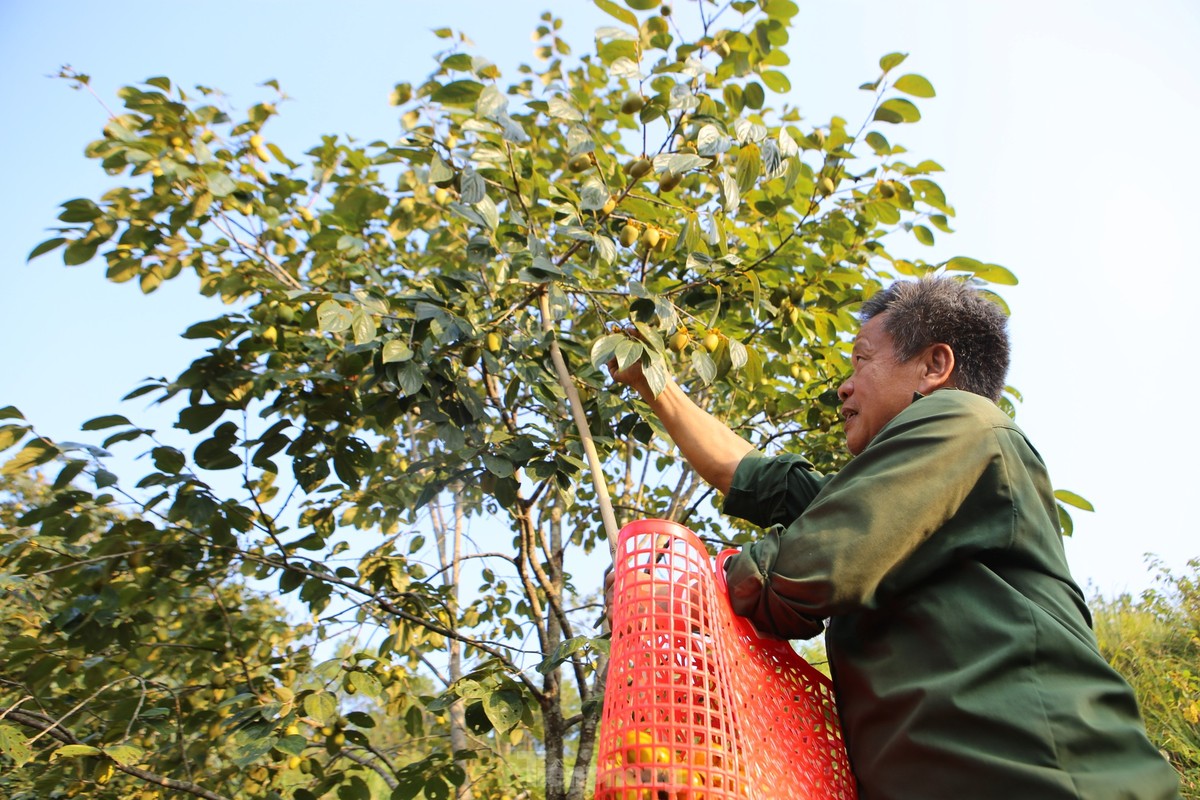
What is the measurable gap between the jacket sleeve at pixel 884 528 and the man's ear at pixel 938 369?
33cm

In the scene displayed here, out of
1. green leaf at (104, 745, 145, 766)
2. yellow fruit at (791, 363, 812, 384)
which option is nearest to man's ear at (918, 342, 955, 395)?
yellow fruit at (791, 363, 812, 384)

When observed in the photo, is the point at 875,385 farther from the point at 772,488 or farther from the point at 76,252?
the point at 76,252

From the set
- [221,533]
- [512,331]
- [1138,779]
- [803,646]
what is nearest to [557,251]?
[512,331]

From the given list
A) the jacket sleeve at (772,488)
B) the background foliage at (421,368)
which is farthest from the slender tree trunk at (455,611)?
the jacket sleeve at (772,488)

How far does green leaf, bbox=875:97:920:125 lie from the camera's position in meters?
2.46

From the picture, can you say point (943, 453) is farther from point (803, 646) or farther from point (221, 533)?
point (803, 646)

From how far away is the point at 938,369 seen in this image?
1.53m

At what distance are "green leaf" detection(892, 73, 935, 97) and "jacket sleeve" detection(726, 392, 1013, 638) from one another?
1503mm

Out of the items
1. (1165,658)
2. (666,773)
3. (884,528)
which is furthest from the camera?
(1165,658)

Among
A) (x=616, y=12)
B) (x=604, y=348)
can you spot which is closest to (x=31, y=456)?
(x=604, y=348)

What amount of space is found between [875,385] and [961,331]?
0.16 metres

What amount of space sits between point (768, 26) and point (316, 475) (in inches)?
68.9

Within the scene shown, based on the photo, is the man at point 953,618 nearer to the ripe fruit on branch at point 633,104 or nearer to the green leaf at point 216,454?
the ripe fruit on branch at point 633,104

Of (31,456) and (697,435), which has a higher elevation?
(31,456)
